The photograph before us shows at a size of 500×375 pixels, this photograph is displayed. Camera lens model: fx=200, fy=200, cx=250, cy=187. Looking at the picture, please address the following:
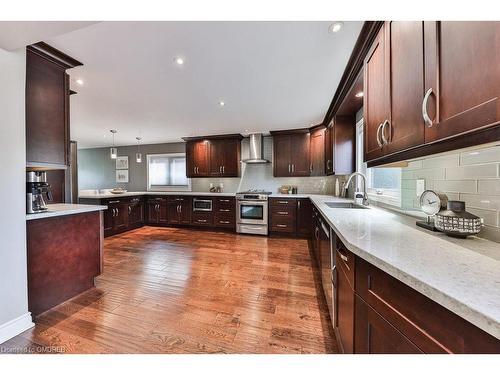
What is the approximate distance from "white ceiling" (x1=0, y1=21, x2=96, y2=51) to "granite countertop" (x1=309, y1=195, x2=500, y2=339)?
1960mm

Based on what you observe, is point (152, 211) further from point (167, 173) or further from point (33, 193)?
point (33, 193)

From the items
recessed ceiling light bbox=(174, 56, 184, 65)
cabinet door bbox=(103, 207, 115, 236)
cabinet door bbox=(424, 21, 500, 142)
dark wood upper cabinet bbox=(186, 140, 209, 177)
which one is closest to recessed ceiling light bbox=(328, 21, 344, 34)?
cabinet door bbox=(424, 21, 500, 142)

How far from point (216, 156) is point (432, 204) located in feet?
13.9

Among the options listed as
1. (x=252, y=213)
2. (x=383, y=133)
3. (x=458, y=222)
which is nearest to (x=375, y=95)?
(x=383, y=133)

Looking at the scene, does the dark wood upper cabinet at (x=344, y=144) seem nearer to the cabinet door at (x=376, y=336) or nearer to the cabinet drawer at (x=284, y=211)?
the cabinet drawer at (x=284, y=211)

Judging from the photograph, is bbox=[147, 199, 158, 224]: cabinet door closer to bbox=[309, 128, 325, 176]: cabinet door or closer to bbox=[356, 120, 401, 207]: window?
bbox=[309, 128, 325, 176]: cabinet door

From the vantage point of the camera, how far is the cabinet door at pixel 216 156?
15.9 ft

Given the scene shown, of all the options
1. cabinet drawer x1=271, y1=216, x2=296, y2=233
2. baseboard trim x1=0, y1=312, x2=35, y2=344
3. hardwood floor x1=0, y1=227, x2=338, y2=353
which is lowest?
hardwood floor x1=0, y1=227, x2=338, y2=353

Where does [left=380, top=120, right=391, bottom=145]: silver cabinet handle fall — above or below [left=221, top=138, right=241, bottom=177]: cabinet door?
below

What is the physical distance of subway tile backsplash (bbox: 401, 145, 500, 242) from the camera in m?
0.93

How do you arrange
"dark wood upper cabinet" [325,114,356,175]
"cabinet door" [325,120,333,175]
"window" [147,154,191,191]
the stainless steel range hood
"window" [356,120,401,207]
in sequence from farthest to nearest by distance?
"window" [147,154,191,191]
the stainless steel range hood
"cabinet door" [325,120,333,175]
"dark wood upper cabinet" [325,114,356,175]
"window" [356,120,401,207]
